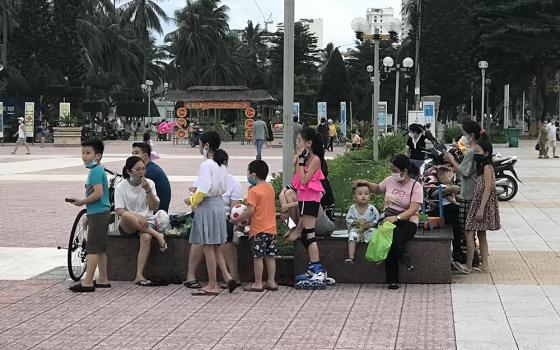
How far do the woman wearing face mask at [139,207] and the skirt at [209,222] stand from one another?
55 centimetres

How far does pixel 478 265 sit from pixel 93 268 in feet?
13.8

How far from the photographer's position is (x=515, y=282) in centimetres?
872

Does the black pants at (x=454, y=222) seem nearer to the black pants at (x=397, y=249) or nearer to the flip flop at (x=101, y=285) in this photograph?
the black pants at (x=397, y=249)

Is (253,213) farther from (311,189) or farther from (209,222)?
(311,189)

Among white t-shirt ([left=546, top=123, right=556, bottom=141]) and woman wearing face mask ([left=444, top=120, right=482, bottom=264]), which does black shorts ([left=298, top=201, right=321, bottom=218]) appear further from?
white t-shirt ([left=546, top=123, right=556, bottom=141])

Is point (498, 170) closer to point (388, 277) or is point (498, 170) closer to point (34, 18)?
point (388, 277)

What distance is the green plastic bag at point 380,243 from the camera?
838 cm

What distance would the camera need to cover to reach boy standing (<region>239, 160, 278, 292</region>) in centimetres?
841

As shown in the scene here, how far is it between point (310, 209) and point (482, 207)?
6.20ft

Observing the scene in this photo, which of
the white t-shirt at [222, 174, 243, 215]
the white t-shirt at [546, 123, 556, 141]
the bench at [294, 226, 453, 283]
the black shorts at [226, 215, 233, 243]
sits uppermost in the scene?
the white t-shirt at [546, 123, 556, 141]

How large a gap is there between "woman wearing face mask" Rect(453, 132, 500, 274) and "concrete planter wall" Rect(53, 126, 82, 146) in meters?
37.6

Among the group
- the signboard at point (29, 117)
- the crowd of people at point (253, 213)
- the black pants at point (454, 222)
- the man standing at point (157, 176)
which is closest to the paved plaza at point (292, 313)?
the crowd of people at point (253, 213)

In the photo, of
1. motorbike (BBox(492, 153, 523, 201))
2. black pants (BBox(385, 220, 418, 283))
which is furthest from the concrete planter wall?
black pants (BBox(385, 220, 418, 283))

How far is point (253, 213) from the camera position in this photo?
8414mm
